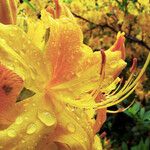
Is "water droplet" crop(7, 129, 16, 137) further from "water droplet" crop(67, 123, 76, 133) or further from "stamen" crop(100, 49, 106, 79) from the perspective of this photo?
"stamen" crop(100, 49, 106, 79)

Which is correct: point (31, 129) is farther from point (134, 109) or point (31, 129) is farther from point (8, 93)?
point (134, 109)

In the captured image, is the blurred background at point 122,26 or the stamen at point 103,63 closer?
the stamen at point 103,63

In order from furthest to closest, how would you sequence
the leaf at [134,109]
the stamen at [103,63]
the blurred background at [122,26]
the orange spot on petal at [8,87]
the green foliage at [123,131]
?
the green foliage at [123,131], the blurred background at [122,26], the leaf at [134,109], the stamen at [103,63], the orange spot on petal at [8,87]

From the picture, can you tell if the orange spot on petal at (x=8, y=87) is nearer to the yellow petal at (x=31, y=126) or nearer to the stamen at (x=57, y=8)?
the yellow petal at (x=31, y=126)

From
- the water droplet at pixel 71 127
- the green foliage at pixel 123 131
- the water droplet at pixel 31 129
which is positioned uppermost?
the water droplet at pixel 31 129

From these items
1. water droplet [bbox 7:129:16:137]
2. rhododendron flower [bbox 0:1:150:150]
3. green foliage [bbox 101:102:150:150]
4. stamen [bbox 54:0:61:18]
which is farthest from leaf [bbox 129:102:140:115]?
water droplet [bbox 7:129:16:137]

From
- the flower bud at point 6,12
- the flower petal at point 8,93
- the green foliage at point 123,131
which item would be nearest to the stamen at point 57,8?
the flower bud at point 6,12

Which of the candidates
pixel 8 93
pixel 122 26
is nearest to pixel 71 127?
pixel 8 93

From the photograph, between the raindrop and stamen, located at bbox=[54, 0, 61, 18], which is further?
stamen, located at bbox=[54, 0, 61, 18]

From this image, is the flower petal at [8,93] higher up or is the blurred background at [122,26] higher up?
the flower petal at [8,93]
